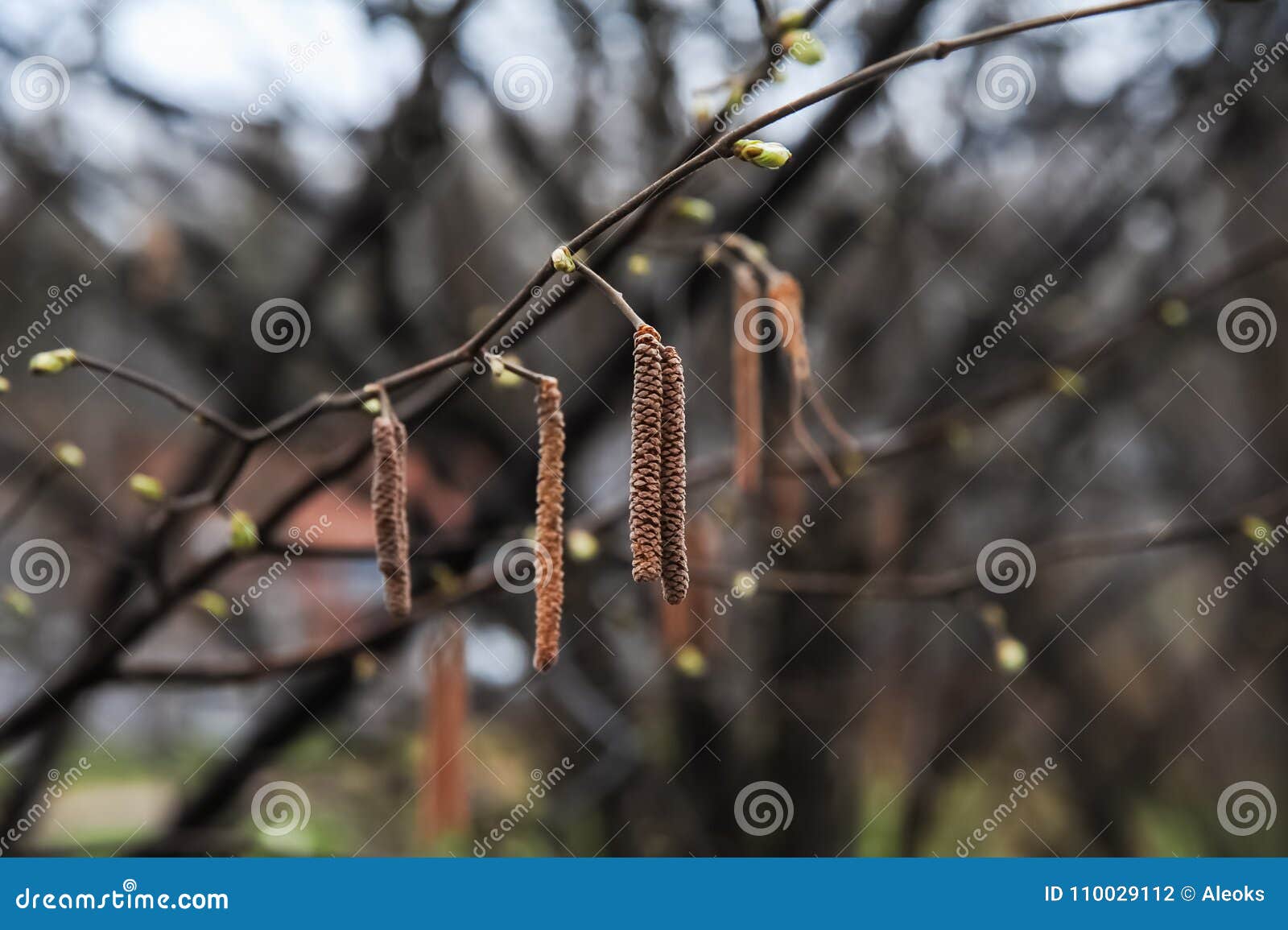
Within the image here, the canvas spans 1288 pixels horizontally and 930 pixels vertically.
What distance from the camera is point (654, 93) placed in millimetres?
2496

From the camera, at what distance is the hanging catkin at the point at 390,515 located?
82 centimetres

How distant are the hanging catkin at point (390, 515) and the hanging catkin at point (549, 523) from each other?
0.36ft

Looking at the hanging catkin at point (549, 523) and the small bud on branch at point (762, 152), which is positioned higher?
the small bud on branch at point (762, 152)

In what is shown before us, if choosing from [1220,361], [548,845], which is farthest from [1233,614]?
[548,845]

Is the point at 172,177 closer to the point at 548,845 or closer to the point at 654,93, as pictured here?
the point at 654,93

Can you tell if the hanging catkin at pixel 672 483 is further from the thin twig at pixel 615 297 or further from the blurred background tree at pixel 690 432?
the blurred background tree at pixel 690 432

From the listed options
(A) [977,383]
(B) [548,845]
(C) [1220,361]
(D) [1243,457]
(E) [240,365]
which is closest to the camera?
(E) [240,365]

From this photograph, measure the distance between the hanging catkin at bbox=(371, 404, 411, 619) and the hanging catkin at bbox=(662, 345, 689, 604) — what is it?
0.80ft

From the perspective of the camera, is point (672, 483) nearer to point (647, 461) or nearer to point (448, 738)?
point (647, 461)

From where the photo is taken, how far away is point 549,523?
0.83m

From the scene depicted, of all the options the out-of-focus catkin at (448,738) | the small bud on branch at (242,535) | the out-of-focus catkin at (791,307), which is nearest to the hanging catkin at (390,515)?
the small bud on branch at (242,535)

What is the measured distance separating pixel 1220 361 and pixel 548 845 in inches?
106

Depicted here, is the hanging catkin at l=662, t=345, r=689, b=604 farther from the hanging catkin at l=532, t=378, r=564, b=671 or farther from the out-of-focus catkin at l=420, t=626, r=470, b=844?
the out-of-focus catkin at l=420, t=626, r=470, b=844

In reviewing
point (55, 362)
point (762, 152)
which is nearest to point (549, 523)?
point (762, 152)
